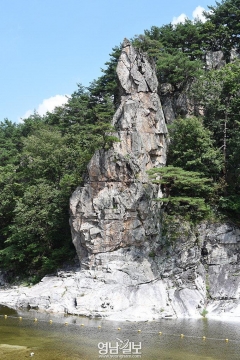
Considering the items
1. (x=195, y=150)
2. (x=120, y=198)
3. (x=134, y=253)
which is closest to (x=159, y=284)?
(x=134, y=253)

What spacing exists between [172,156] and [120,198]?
6.59 metres

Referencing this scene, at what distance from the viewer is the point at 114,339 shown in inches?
683

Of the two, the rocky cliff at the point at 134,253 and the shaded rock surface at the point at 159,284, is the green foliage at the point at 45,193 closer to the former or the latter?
the rocky cliff at the point at 134,253

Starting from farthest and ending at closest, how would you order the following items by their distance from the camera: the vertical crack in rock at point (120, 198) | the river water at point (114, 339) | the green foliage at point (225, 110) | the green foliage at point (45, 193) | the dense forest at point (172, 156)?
the green foliage at point (45, 193), the green foliage at point (225, 110), the dense forest at point (172, 156), the vertical crack in rock at point (120, 198), the river water at point (114, 339)

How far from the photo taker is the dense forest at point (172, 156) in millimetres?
28625

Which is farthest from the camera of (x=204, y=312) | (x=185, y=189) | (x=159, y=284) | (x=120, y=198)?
(x=185, y=189)

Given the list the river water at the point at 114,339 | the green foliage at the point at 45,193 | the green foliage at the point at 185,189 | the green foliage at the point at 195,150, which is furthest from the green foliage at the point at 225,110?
the river water at the point at 114,339

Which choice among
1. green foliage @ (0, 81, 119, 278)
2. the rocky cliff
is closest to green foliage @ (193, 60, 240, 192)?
the rocky cliff

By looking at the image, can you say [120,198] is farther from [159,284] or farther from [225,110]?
[225,110]

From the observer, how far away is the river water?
15.3 metres

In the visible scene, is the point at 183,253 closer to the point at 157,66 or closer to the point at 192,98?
the point at 192,98

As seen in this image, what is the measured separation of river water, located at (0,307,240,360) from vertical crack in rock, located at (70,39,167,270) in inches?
254

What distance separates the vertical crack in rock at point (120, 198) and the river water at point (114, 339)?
6.45 metres

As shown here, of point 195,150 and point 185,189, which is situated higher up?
point 195,150
